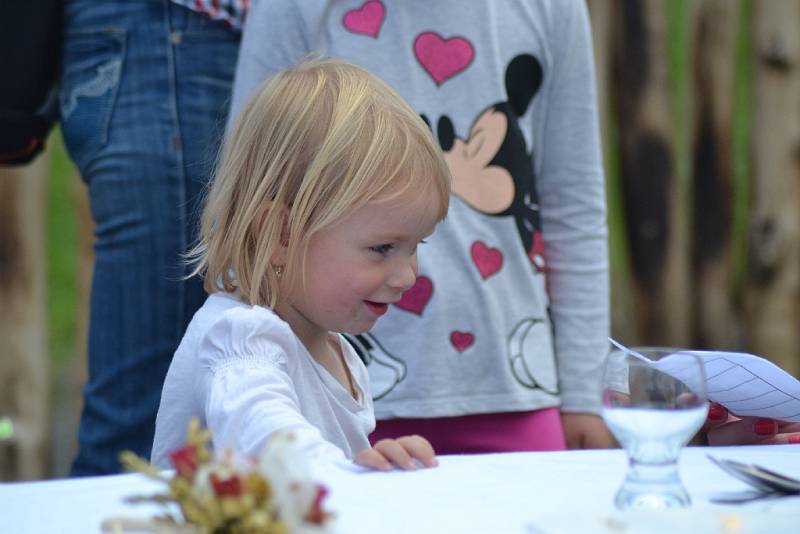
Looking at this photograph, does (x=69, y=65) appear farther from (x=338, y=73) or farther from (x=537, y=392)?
(x=537, y=392)

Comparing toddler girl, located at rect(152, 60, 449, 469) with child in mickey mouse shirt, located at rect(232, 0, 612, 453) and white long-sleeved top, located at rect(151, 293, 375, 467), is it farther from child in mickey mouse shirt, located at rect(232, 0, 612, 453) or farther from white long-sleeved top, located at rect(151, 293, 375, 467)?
child in mickey mouse shirt, located at rect(232, 0, 612, 453)

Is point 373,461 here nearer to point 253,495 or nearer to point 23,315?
point 253,495

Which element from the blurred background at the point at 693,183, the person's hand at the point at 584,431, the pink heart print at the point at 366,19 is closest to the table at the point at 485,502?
the person's hand at the point at 584,431

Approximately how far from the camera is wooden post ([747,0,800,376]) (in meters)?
4.32

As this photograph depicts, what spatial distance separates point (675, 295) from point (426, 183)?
300 cm

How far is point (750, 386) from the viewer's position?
1479mm

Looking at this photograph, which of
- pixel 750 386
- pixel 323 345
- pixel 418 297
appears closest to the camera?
pixel 750 386

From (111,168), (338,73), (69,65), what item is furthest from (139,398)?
(338,73)

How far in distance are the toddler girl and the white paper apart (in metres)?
0.44

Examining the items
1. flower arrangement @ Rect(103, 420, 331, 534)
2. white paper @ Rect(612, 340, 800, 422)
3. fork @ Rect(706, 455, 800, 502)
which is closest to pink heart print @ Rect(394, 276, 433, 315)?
white paper @ Rect(612, 340, 800, 422)

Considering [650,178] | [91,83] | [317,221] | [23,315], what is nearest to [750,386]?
[317,221]

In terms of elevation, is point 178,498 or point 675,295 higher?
point 178,498

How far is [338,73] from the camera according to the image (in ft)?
5.65

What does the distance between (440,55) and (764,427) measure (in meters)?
0.94
